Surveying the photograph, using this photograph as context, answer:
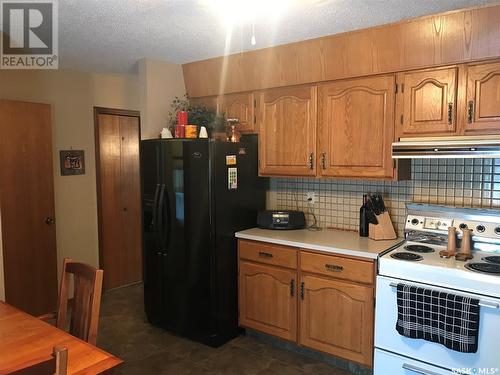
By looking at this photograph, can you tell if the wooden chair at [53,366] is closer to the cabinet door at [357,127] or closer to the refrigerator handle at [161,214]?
the refrigerator handle at [161,214]

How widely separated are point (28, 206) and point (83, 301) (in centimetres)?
192

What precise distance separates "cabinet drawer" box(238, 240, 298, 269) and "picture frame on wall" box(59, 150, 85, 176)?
190 centimetres

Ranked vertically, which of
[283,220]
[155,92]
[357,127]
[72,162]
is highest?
[155,92]

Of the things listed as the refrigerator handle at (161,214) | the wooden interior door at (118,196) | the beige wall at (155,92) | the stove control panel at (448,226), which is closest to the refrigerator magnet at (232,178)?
the refrigerator handle at (161,214)

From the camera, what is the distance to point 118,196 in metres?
4.36

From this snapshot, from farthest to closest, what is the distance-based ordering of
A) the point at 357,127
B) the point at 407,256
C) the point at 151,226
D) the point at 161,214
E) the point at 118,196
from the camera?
the point at 118,196, the point at 151,226, the point at 161,214, the point at 357,127, the point at 407,256

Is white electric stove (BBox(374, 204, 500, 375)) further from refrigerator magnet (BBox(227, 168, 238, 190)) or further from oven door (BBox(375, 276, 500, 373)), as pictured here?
refrigerator magnet (BBox(227, 168, 238, 190))

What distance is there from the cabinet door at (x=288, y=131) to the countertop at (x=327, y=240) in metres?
0.48

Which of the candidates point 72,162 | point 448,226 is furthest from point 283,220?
point 72,162

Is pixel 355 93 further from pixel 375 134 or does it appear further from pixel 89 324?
pixel 89 324

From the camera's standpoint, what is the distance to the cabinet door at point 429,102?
244cm

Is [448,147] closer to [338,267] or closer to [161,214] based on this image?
[338,267]

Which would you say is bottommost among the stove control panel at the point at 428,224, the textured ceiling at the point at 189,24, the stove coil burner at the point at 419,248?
the stove coil burner at the point at 419,248

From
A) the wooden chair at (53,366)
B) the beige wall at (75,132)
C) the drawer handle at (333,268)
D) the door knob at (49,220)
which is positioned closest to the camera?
the wooden chair at (53,366)
